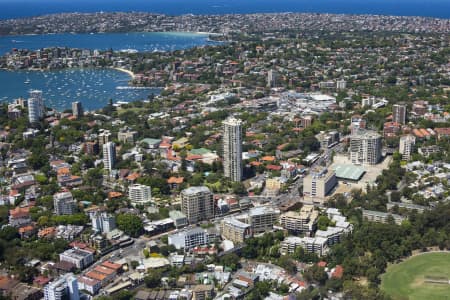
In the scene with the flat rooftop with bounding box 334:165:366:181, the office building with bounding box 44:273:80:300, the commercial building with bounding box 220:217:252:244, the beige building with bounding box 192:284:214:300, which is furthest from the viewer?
the flat rooftop with bounding box 334:165:366:181

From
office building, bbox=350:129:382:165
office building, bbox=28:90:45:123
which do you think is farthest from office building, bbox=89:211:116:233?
office building, bbox=28:90:45:123

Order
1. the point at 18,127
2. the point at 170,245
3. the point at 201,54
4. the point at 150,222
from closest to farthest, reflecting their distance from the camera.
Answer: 1. the point at 170,245
2. the point at 150,222
3. the point at 18,127
4. the point at 201,54

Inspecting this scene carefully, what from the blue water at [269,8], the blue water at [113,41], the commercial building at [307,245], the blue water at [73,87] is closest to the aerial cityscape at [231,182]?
the commercial building at [307,245]

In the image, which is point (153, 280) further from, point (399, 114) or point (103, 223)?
point (399, 114)

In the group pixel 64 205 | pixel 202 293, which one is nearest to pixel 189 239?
pixel 202 293

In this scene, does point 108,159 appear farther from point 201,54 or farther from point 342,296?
point 201,54

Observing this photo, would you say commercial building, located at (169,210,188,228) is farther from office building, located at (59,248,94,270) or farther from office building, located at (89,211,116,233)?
office building, located at (59,248,94,270)

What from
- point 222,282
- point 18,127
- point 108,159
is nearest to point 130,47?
point 18,127
